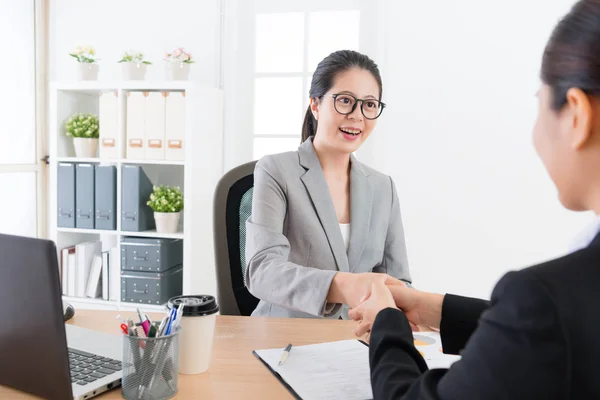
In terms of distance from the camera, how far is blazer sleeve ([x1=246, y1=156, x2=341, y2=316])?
1395 millimetres

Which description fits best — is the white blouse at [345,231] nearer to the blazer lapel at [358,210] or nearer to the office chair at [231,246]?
the blazer lapel at [358,210]

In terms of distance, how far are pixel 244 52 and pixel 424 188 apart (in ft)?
4.53

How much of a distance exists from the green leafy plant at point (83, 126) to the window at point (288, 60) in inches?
38.0

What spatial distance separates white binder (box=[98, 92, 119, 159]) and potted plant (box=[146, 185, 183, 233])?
1.11 feet

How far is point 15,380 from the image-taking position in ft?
3.21

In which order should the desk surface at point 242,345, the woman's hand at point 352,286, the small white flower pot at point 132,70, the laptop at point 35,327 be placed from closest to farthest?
the laptop at point 35,327 < the desk surface at point 242,345 < the woman's hand at point 352,286 < the small white flower pot at point 132,70

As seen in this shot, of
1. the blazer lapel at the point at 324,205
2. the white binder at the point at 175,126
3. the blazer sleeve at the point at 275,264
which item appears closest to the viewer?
the blazer sleeve at the point at 275,264

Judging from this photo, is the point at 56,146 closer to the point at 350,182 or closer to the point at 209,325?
the point at 350,182

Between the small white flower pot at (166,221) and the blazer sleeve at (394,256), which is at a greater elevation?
the blazer sleeve at (394,256)

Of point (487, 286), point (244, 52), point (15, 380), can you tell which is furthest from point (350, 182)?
point (244, 52)

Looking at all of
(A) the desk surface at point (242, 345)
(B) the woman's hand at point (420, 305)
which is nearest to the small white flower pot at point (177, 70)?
(A) the desk surface at point (242, 345)

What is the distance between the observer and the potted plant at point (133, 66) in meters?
3.26

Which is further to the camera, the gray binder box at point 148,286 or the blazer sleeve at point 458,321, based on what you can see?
the gray binder box at point 148,286

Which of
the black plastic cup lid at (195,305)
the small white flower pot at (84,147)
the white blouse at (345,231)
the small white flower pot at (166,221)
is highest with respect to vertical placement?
the small white flower pot at (84,147)
